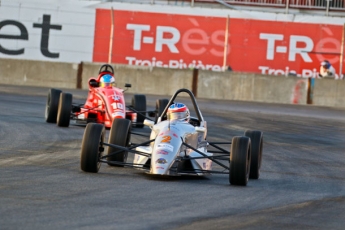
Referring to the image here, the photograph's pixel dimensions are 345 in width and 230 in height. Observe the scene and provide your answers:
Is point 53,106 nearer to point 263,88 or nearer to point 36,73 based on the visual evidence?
point 36,73

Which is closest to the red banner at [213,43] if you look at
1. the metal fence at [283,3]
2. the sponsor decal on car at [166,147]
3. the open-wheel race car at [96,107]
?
the metal fence at [283,3]

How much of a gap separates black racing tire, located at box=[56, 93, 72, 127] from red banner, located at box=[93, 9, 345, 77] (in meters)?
16.8

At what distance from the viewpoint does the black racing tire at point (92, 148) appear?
11531mm

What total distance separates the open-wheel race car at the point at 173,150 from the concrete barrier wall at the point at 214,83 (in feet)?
62.6

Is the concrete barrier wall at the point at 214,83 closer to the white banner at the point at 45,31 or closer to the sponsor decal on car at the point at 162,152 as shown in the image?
the white banner at the point at 45,31

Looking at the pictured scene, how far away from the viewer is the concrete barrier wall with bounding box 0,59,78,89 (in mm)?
32656

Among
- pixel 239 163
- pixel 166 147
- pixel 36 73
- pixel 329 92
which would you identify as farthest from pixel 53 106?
pixel 329 92

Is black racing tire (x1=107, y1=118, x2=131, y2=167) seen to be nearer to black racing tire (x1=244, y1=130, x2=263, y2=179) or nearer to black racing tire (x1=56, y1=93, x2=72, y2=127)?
black racing tire (x1=244, y1=130, x2=263, y2=179)

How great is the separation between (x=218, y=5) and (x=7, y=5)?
782 cm

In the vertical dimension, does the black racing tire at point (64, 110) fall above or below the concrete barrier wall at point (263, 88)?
below

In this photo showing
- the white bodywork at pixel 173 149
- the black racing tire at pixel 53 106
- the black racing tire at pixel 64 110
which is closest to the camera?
the white bodywork at pixel 173 149

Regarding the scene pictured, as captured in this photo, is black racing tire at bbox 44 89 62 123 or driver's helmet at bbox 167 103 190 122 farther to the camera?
black racing tire at bbox 44 89 62 123

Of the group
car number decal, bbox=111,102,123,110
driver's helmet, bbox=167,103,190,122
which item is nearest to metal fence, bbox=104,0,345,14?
car number decal, bbox=111,102,123,110

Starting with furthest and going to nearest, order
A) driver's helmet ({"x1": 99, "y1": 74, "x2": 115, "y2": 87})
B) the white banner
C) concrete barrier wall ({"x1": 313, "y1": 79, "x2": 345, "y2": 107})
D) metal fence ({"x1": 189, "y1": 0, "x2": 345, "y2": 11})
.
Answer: metal fence ({"x1": 189, "y1": 0, "x2": 345, "y2": 11}) → the white banner → concrete barrier wall ({"x1": 313, "y1": 79, "x2": 345, "y2": 107}) → driver's helmet ({"x1": 99, "y1": 74, "x2": 115, "y2": 87})
